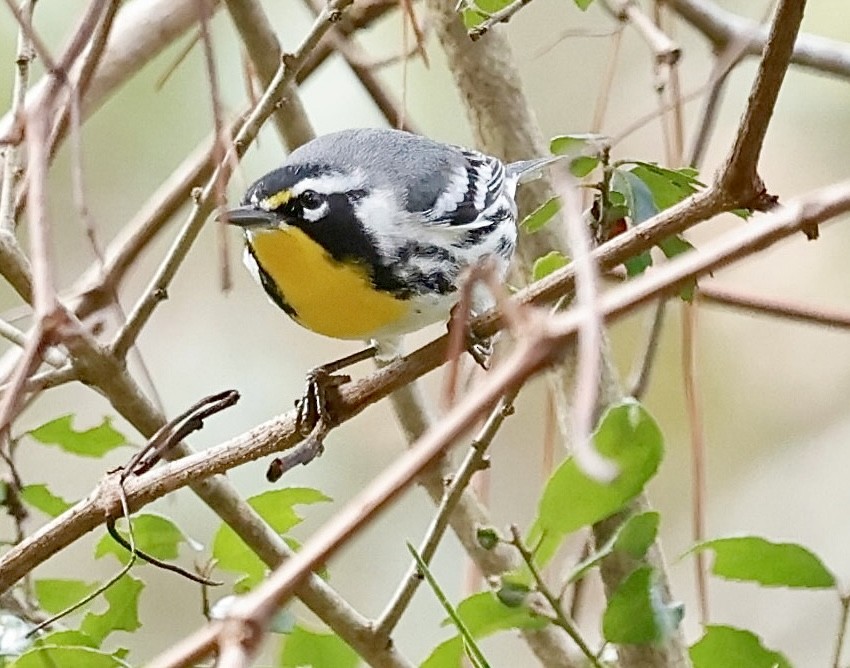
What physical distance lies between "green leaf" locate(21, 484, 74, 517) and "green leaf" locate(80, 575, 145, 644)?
7cm

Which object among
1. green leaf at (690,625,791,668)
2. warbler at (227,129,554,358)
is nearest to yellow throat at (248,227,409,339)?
warbler at (227,129,554,358)

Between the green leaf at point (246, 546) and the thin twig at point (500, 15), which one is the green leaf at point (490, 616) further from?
the thin twig at point (500, 15)

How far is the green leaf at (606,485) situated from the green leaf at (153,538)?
25cm

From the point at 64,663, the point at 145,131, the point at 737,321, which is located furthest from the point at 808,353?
the point at 64,663

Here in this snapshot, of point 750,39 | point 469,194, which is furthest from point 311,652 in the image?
point 750,39

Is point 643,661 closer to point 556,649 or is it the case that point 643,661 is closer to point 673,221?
point 556,649

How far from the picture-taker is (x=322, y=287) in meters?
0.85

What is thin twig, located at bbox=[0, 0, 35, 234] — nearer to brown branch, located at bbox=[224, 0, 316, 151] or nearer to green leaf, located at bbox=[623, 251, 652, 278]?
brown branch, located at bbox=[224, 0, 316, 151]

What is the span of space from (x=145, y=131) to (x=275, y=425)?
1.14 meters

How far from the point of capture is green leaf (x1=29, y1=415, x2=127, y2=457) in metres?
0.71

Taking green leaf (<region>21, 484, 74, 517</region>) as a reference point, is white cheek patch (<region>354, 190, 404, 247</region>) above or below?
above

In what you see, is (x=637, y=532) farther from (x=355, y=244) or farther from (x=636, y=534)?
(x=355, y=244)

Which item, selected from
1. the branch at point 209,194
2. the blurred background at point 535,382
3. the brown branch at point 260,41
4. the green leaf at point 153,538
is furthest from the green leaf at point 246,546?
the blurred background at point 535,382

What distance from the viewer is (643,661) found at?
0.75m
